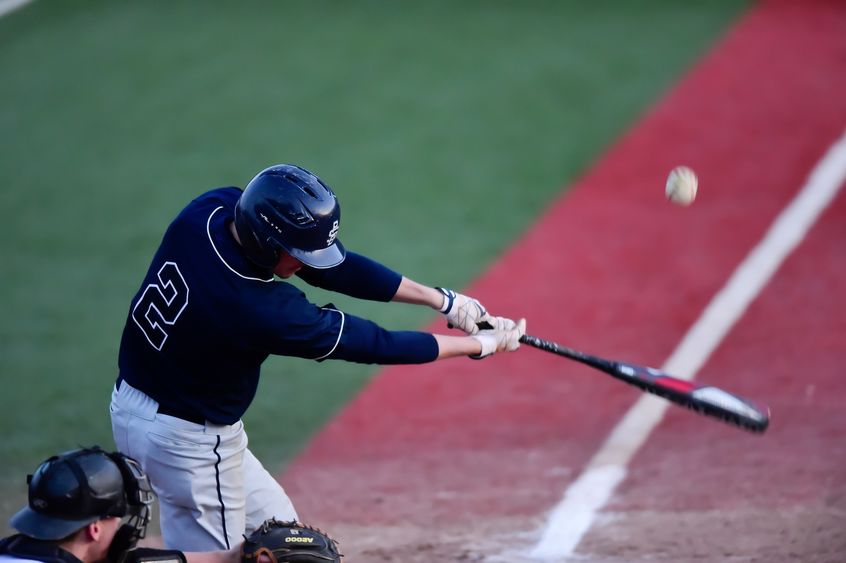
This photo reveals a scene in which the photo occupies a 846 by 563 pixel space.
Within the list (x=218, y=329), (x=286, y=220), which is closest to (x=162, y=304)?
(x=218, y=329)

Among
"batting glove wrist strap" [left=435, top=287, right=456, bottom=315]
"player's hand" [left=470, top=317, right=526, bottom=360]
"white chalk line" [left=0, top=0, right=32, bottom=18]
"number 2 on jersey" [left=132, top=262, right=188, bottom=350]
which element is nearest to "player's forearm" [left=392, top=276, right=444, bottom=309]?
"batting glove wrist strap" [left=435, top=287, right=456, bottom=315]

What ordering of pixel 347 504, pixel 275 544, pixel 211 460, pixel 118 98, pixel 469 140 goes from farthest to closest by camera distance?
pixel 118 98
pixel 469 140
pixel 347 504
pixel 211 460
pixel 275 544

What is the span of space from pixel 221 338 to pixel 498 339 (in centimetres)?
122

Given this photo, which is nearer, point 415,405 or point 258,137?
point 415,405

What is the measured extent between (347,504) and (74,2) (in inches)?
318

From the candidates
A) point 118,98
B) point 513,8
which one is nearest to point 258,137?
point 118,98

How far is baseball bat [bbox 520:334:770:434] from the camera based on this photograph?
4902 millimetres

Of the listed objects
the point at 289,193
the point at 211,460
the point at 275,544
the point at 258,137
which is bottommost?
the point at 275,544

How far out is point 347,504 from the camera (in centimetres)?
610

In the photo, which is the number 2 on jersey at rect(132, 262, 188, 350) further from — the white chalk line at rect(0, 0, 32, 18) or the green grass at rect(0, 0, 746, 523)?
the white chalk line at rect(0, 0, 32, 18)

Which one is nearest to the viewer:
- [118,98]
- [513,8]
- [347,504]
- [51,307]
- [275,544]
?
[275,544]

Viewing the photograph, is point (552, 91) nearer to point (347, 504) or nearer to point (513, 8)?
point (513, 8)

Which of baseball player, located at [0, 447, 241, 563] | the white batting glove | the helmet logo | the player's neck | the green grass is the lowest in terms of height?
baseball player, located at [0, 447, 241, 563]

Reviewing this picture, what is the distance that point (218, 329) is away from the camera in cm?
420
